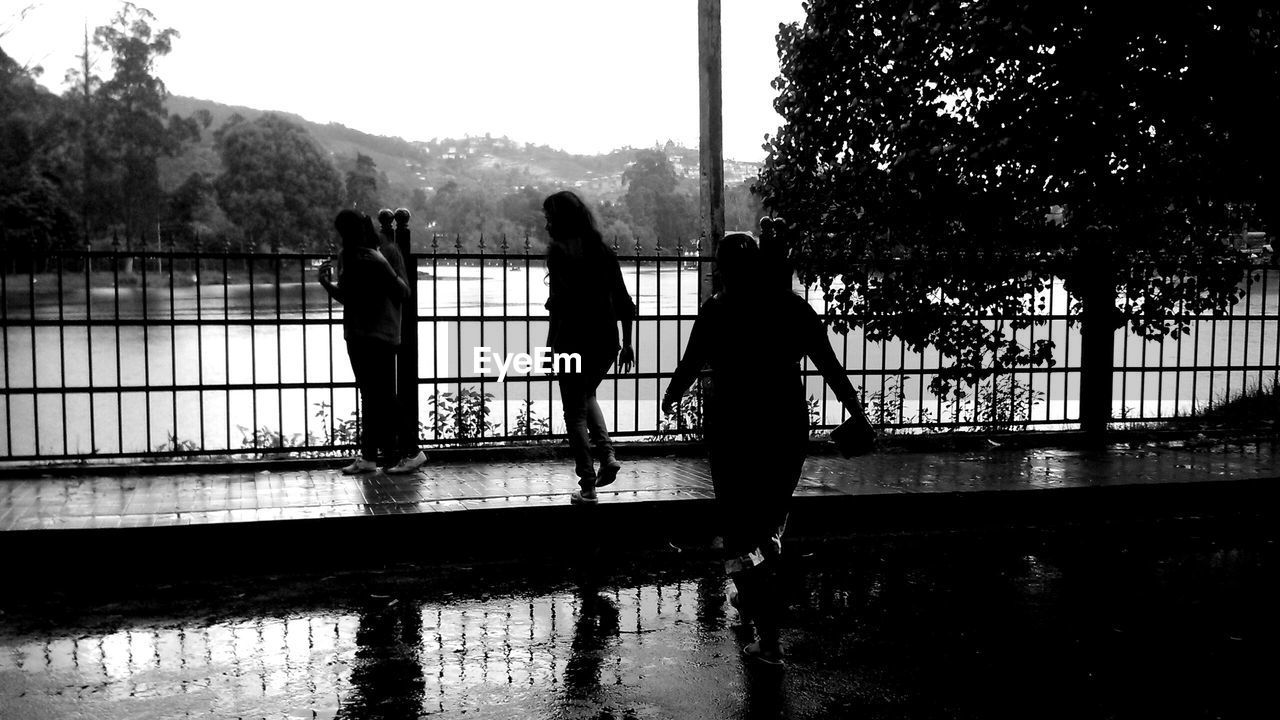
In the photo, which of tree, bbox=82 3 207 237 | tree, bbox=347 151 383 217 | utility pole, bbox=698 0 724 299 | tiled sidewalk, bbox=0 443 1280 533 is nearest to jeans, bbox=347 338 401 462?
tiled sidewalk, bbox=0 443 1280 533

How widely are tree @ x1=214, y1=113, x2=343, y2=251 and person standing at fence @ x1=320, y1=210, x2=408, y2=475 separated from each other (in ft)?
162

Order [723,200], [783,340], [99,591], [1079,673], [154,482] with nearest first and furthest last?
1. [1079,673]
2. [783,340]
3. [99,591]
4. [154,482]
5. [723,200]

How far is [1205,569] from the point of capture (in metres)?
6.07

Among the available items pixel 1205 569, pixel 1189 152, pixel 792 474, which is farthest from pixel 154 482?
pixel 1189 152

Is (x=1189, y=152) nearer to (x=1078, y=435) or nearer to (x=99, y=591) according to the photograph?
(x=1078, y=435)

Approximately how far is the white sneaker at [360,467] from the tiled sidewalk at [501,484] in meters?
0.09

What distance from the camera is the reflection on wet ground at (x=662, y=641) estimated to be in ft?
13.1

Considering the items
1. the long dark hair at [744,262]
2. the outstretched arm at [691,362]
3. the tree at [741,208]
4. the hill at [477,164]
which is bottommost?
the outstretched arm at [691,362]

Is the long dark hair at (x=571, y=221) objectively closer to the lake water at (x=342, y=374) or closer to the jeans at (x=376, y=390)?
the lake water at (x=342, y=374)

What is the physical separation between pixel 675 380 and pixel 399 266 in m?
3.77

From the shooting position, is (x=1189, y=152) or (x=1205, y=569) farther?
(x=1189, y=152)

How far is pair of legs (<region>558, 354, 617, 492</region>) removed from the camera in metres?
6.80

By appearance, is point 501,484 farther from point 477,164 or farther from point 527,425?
point 477,164

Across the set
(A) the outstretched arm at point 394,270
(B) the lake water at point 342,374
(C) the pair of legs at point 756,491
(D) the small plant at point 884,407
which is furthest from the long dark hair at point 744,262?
(D) the small plant at point 884,407
